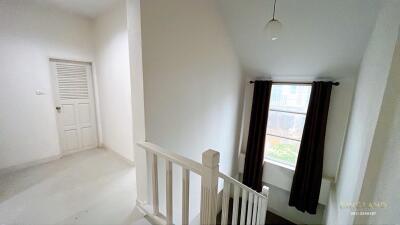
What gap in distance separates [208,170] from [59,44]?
3345 millimetres

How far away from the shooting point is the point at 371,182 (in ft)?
3.88

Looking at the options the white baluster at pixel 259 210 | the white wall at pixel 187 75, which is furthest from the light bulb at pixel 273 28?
the white baluster at pixel 259 210

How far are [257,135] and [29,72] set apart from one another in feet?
13.2

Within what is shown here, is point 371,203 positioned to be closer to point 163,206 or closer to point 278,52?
point 163,206

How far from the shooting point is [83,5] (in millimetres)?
2582

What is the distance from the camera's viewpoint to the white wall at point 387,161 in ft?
3.07

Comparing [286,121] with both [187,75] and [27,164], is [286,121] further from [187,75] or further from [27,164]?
[27,164]

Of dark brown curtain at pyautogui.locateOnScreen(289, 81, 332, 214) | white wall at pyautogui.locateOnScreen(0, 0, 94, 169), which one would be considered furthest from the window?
white wall at pyautogui.locateOnScreen(0, 0, 94, 169)

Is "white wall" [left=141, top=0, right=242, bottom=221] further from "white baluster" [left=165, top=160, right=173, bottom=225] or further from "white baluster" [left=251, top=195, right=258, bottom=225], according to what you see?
"white baluster" [left=251, top=195, right=258, bottom=225]

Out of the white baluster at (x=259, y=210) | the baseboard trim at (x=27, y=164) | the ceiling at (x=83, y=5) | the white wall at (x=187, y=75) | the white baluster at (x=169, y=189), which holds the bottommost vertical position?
the white baluster at (x=259, y=210)

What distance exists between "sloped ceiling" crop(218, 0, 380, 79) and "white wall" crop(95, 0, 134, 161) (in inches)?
63.6

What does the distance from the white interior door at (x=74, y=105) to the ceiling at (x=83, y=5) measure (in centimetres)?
87

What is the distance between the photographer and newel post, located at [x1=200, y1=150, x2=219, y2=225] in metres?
1.04

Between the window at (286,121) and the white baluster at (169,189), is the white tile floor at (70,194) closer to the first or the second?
the white baluster at (169,189)
